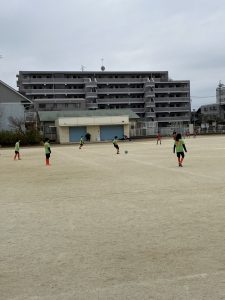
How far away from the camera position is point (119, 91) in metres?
93.0

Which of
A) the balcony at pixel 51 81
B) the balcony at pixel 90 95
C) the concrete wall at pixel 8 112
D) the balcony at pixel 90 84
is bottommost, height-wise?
the concrete wall at pixel 8 112

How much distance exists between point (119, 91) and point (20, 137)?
39721 mm

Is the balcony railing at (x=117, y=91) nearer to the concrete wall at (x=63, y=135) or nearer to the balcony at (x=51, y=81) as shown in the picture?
the balcony at (x=51, y=81)

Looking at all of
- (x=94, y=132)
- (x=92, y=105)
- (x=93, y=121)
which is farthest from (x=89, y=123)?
(x=92, y=105)

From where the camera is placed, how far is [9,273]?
4.97 metres

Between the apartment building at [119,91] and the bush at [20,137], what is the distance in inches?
1201

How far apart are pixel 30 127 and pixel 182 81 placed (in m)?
47.3

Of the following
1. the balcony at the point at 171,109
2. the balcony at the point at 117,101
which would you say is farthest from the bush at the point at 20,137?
the balcony at the point at 171,109

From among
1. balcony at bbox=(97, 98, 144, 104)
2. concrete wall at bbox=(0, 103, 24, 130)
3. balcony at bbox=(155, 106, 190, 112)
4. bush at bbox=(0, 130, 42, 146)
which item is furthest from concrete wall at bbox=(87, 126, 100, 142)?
balcony at bbox=(155, 106, 190, 112)

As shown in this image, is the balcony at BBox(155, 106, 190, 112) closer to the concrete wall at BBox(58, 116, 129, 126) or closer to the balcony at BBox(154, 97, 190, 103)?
the balcony at BBox(154, 97, 190, 103)

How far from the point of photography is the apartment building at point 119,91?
297ft

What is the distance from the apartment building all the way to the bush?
3050 cm

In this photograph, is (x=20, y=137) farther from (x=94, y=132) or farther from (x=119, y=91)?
(x=119, y=91)

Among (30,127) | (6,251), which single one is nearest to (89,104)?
(30,127)
